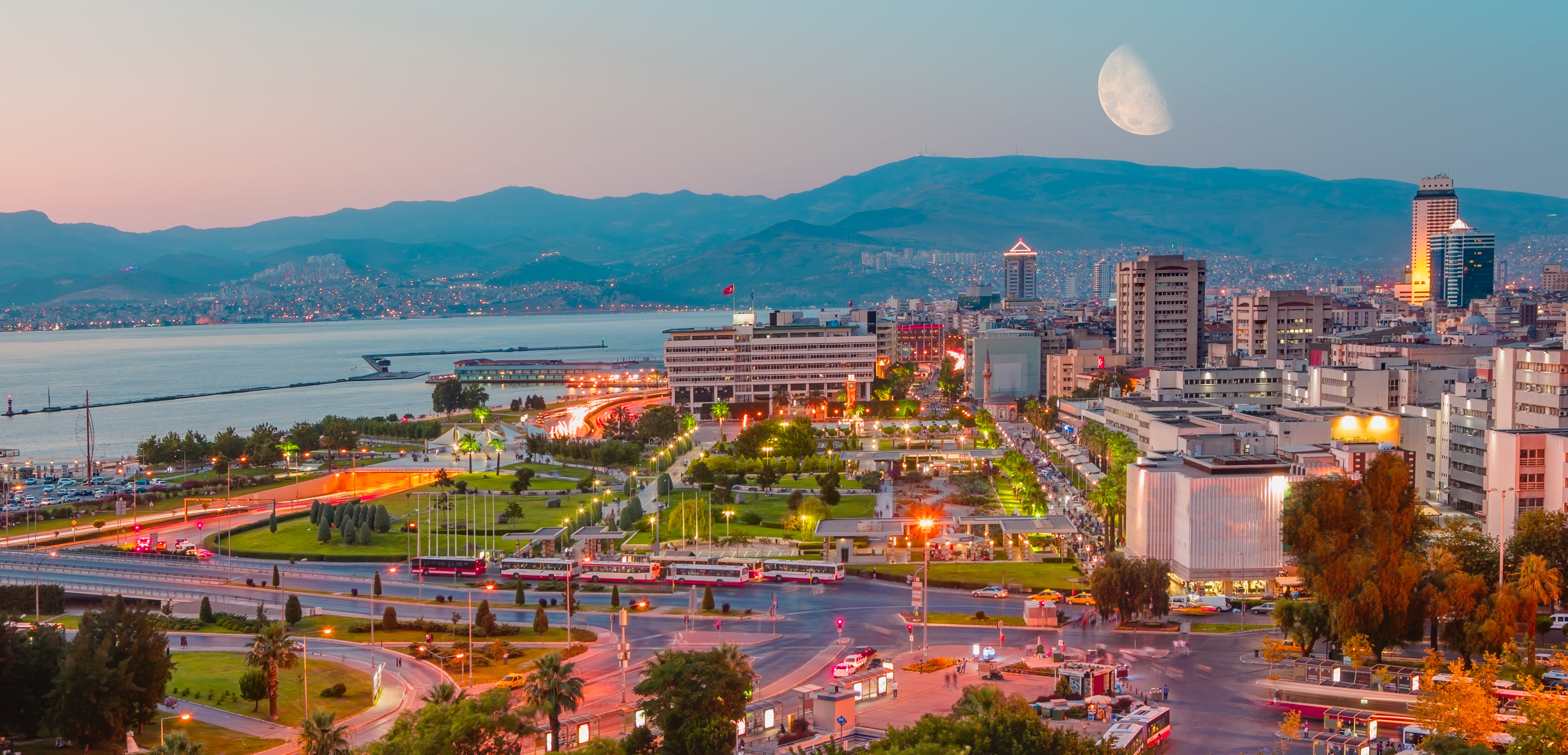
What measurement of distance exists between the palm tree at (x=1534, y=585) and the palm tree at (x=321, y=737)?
2974cm

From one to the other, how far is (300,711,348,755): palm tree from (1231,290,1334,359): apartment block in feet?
377

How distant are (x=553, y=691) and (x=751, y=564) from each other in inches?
872

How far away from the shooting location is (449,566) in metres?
52.0

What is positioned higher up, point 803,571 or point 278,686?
point 803,571

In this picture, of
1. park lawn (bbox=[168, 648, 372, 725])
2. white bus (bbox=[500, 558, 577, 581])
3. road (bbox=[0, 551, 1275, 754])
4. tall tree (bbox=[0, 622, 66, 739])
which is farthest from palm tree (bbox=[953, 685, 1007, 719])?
white bus (bbox=[500, 558, 577, 581])

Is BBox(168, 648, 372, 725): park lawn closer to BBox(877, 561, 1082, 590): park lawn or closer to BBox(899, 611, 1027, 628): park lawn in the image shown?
BBox(899, 611, 1027, 628): park lawn

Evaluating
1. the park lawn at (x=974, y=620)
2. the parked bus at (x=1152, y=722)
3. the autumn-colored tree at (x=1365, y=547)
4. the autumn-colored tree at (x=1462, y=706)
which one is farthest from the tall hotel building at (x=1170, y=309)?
the parked bus at (x=1152, y=722)

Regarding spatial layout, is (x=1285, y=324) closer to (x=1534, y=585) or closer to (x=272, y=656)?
(x=1534, y=585)

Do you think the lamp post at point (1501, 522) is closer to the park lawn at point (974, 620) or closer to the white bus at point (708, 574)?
the park lawn at point (974, 620)

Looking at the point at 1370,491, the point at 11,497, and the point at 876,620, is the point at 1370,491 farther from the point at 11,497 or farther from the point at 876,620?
the point at 11,497

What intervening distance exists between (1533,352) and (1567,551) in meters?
17.2

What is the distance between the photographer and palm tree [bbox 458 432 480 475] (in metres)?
84.8

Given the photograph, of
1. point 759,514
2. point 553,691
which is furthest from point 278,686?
point 759,514

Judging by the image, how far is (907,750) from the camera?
79.9 ft
